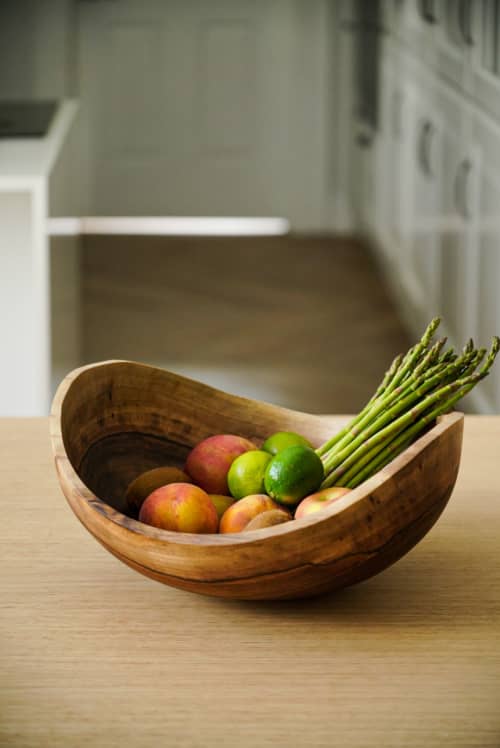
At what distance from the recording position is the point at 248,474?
90 cm

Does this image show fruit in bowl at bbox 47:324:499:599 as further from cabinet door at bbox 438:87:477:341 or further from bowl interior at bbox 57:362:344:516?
cabinet door at bbox 438:87:477:341

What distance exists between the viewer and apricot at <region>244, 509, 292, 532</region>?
81cm

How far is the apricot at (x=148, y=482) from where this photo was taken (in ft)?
2.96

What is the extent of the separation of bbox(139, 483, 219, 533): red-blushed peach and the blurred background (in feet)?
A: 5.95

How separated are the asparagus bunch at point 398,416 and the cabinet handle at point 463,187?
246cm

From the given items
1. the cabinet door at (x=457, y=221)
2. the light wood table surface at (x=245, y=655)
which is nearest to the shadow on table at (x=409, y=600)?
the light wood table surface at (x=245, y=655)

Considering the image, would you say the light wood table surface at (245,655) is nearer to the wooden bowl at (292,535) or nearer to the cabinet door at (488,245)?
the wooden bowl at (292,535)

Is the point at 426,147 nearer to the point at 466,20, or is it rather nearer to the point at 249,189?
the point at 466,20

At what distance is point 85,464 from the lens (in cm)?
94

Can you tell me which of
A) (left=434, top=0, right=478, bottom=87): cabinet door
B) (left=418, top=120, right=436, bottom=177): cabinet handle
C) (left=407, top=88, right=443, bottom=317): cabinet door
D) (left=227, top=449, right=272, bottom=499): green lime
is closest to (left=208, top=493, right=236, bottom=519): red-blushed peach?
(left=227, top=449, right=272, bottom=499): green lime

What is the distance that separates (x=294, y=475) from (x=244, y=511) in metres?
0.05

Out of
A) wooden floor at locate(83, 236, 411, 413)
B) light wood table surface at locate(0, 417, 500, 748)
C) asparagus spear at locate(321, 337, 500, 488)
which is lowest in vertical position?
wooden floor at locate(83, 236, 411, 413)

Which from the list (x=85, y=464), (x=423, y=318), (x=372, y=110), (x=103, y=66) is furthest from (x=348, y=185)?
(x=85, y=464)

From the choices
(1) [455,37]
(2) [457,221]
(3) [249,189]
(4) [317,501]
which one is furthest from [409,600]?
(3) [249,189]
